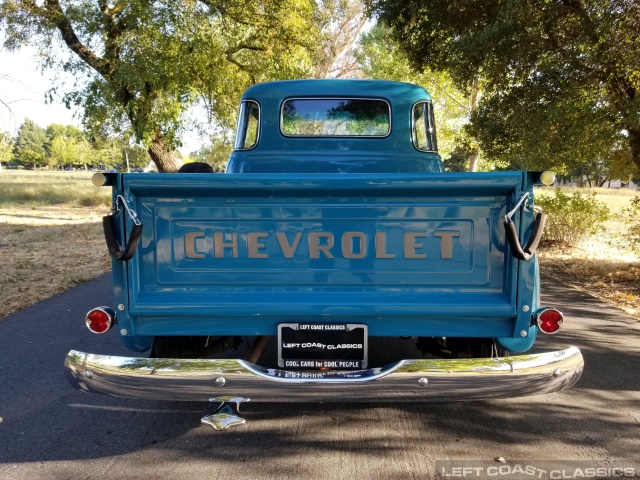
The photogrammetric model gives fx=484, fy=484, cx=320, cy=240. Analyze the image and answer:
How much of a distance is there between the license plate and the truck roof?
2398 mm

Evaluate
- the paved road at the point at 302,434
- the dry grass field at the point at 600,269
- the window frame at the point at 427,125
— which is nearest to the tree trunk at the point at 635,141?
the dry grass field at the point at 600,269

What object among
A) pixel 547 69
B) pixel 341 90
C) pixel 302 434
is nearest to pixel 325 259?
pixel 302 434

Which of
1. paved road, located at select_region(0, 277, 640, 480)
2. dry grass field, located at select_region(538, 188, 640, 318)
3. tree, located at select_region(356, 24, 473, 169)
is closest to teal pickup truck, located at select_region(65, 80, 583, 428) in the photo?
paved road, located at select_region(0, 277, 640, 480)

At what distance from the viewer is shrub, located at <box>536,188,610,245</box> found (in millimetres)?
10250

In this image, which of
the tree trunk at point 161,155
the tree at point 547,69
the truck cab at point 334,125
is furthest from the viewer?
the tree trunk at point 161,155

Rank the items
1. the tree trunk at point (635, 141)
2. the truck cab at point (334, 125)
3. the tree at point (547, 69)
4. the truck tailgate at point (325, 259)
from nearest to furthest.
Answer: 1. the truck tailgate at point (325, 259)
2. the truck cab at point (334, 125)
3. the tree at point (547, 69)
4. the tree trunk at point (635, 141)

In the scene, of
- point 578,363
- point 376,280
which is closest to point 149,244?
point 376,280

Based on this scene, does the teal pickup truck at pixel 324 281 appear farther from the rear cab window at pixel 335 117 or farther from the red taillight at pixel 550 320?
the rear cab window at pixel 335 117

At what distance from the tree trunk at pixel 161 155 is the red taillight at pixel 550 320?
1076 centimetres

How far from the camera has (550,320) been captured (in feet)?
8.77

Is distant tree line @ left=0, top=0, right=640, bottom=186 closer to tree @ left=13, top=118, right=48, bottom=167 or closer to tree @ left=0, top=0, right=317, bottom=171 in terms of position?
tree @ left=0, top=0, right=317, bottom=171

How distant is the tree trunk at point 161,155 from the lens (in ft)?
39.7

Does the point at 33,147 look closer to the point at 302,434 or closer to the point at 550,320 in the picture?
the point at 302,434

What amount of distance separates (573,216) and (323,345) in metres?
9.58
